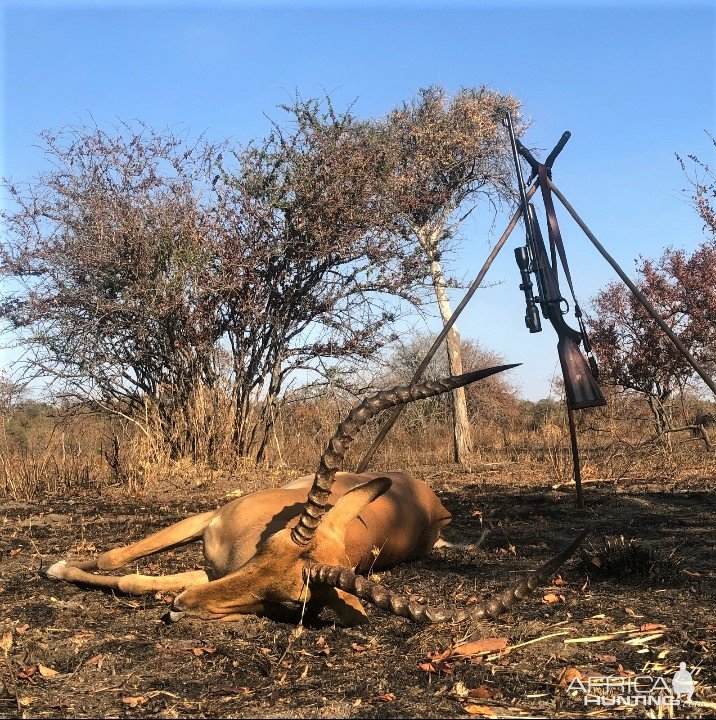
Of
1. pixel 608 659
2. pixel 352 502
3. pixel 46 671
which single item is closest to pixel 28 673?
pixel 46 671

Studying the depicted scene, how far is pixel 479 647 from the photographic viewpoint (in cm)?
315

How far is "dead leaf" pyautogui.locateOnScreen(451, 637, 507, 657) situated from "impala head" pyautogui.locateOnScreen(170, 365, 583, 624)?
0.44 feet

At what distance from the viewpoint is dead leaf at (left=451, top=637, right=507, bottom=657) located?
10.2 feet

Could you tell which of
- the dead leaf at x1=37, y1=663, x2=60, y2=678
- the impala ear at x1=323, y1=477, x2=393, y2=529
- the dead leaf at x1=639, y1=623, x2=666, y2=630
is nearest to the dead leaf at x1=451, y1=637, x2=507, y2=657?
the dead leaf at x1=639, y1=623, x2=666, y2=630

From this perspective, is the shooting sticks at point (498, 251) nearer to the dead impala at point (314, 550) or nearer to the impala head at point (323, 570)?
the dead impala at point (314, 550)

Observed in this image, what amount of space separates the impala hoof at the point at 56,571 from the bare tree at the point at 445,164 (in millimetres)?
9445

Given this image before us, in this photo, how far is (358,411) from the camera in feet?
10.4

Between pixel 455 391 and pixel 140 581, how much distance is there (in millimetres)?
11572

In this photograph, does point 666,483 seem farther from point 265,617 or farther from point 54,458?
point 54,458

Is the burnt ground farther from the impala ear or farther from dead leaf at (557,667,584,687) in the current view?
the impala ear

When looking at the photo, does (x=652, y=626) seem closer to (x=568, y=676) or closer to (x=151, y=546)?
(x=568, y=676)

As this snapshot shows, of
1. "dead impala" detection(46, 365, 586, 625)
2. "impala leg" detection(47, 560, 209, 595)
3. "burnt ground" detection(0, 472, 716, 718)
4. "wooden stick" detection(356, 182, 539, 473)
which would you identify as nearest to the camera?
"burnt ground" detection(0, 472, 716, 718)

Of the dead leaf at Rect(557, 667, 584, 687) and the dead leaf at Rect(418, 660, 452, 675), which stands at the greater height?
the dead leaf at Rect(418, 660, 452, 675)

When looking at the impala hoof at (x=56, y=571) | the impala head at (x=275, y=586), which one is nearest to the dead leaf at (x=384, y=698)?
the impala head at (x=275, y=586)
